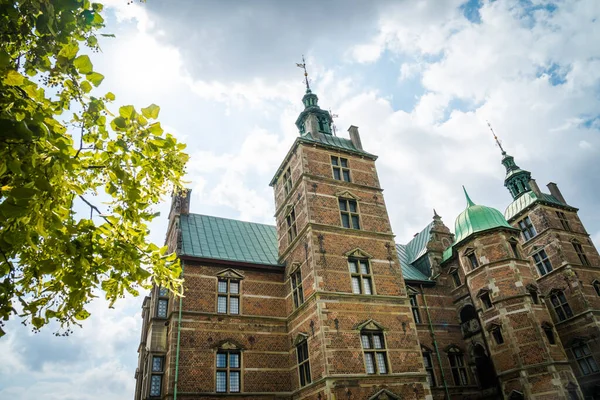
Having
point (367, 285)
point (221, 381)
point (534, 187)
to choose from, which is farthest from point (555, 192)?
point (221, 381)

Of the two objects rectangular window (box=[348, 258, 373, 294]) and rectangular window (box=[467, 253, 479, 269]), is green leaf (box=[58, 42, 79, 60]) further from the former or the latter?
rectangular window (box=[467, 253, 479, 269])

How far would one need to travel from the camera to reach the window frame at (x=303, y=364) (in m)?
16.0

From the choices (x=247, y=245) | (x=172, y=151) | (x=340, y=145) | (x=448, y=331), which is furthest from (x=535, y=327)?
(x=172, y=151)

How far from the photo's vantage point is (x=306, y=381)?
15875 mm

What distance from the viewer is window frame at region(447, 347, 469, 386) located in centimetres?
2100

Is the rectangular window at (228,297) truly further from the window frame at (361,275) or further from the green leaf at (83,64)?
the green leaf at (83,64)

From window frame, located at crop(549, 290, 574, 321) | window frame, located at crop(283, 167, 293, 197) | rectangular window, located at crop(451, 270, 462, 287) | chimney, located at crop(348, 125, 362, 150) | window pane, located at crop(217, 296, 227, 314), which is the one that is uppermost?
chimney, located at crop(348, 125, 362, 150)

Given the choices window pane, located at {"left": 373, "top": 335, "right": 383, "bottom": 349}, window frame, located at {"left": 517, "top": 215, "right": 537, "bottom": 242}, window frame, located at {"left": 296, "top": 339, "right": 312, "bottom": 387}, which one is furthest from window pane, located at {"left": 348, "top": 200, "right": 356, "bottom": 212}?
window frame, located at {"left": 517, "top": 215, "right": 537, "bottom": 242}

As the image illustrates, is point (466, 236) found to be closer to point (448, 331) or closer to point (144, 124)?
point (448, 331)

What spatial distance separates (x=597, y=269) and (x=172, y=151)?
33.7 meters

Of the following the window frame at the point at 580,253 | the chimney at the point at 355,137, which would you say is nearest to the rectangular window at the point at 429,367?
the chimney at the point at 355,137

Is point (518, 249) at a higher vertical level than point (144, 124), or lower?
higher

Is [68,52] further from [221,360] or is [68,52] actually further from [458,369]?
[458,369]

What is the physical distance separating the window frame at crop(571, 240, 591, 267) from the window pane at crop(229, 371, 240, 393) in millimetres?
26033
